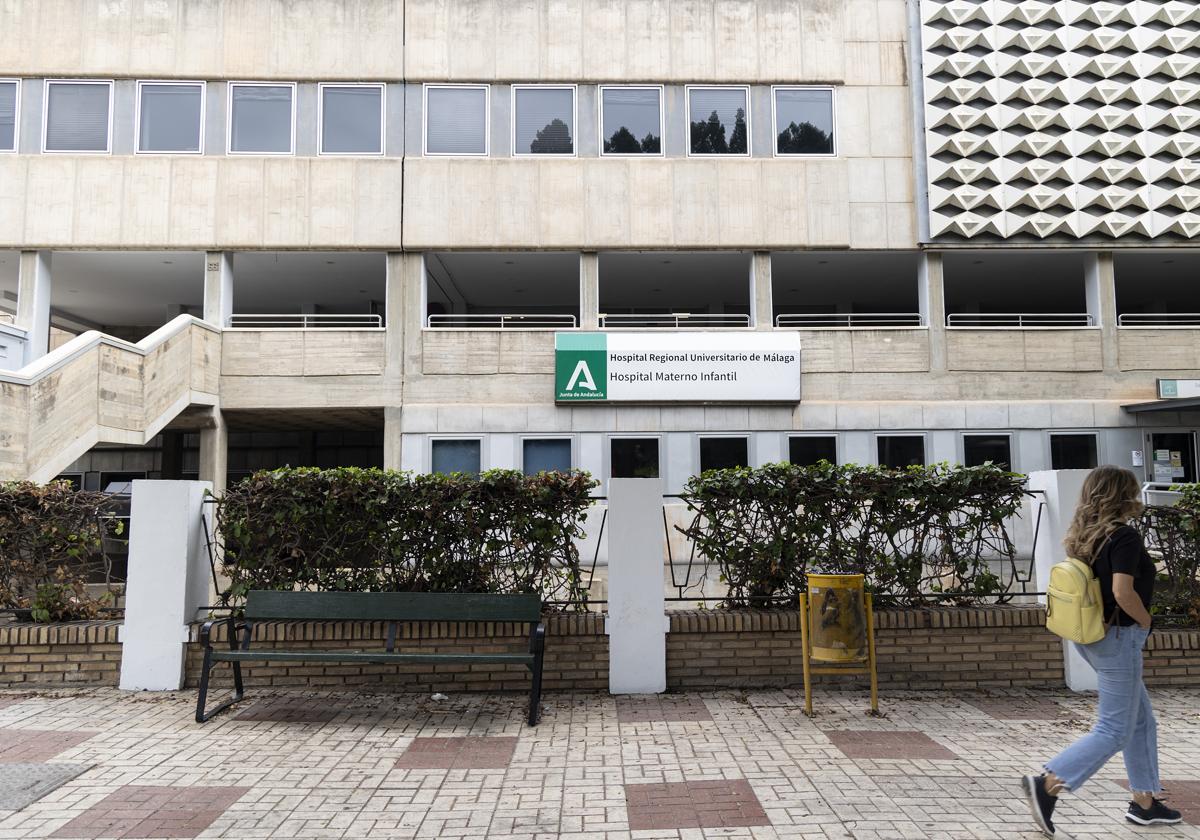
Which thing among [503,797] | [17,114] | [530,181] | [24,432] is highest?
[17,114]

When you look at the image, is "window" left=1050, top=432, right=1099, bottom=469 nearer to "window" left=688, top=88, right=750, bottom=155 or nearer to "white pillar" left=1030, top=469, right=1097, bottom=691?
"window" left=688, top=88, right=750, bottom=155

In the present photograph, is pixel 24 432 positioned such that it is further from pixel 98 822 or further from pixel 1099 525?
pixel 1099 525

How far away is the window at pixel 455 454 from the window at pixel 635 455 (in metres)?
2.87

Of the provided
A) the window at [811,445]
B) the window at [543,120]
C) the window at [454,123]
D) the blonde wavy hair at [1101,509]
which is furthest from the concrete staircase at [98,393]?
the blonde wavy hair at [1101,509]

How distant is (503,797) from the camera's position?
4594mm

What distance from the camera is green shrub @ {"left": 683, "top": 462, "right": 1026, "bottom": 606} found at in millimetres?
6969

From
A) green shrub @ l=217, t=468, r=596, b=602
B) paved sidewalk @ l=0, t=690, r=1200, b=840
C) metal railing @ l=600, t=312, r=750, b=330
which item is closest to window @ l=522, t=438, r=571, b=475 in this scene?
metal railing @ l=600, t=312, r=750, b=330

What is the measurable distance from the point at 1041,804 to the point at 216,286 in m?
17.0

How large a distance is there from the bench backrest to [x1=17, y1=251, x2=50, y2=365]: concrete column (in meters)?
13.9

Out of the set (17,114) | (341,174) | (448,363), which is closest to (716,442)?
(448,363)

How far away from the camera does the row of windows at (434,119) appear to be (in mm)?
16844

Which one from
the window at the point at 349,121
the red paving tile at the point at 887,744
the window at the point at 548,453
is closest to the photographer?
the red paving tile at the point at 887,744

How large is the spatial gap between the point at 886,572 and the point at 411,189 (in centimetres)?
1323

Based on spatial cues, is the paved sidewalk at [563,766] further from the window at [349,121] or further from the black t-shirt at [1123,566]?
the window at [349,121]
